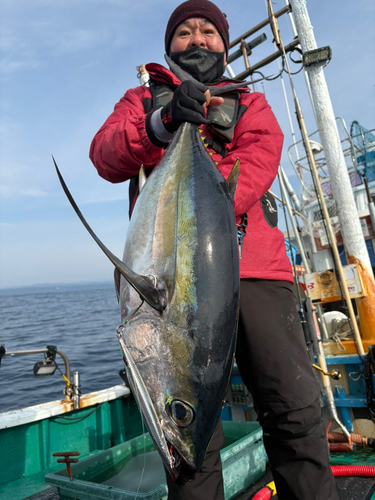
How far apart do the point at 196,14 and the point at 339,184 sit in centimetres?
298

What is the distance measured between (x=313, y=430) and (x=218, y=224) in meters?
1.03

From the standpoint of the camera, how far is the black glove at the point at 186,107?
1.42 meters

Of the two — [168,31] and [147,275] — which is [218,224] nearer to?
[147,275]

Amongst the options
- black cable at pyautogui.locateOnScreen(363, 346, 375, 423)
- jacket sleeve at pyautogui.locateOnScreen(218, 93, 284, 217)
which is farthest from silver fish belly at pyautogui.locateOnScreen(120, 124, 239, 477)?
black cable at pyautogui.locateOnScreen(363, 346, 375, 423)

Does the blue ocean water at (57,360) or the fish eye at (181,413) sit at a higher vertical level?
the fish eye at (181,413)

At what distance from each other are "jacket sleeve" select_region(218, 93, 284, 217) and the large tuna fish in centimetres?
26

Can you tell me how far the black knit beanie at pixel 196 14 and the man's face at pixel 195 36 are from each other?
22 mm

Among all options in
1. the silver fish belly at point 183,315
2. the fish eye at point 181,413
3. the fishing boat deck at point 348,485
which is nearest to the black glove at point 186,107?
the silver fish belly at point 183,315

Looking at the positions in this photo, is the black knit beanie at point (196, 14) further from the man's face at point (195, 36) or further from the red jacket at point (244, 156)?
the red jacket at point (244, 156)

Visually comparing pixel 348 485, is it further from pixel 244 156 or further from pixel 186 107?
pixel 186 107

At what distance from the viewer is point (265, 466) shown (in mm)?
3164

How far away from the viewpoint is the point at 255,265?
1718 millimetres

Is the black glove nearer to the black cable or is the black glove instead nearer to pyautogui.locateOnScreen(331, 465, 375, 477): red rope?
pyautogui.locateOnScreen(331, 465, 375, 477): red rope

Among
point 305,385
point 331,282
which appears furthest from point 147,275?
point 331,282
